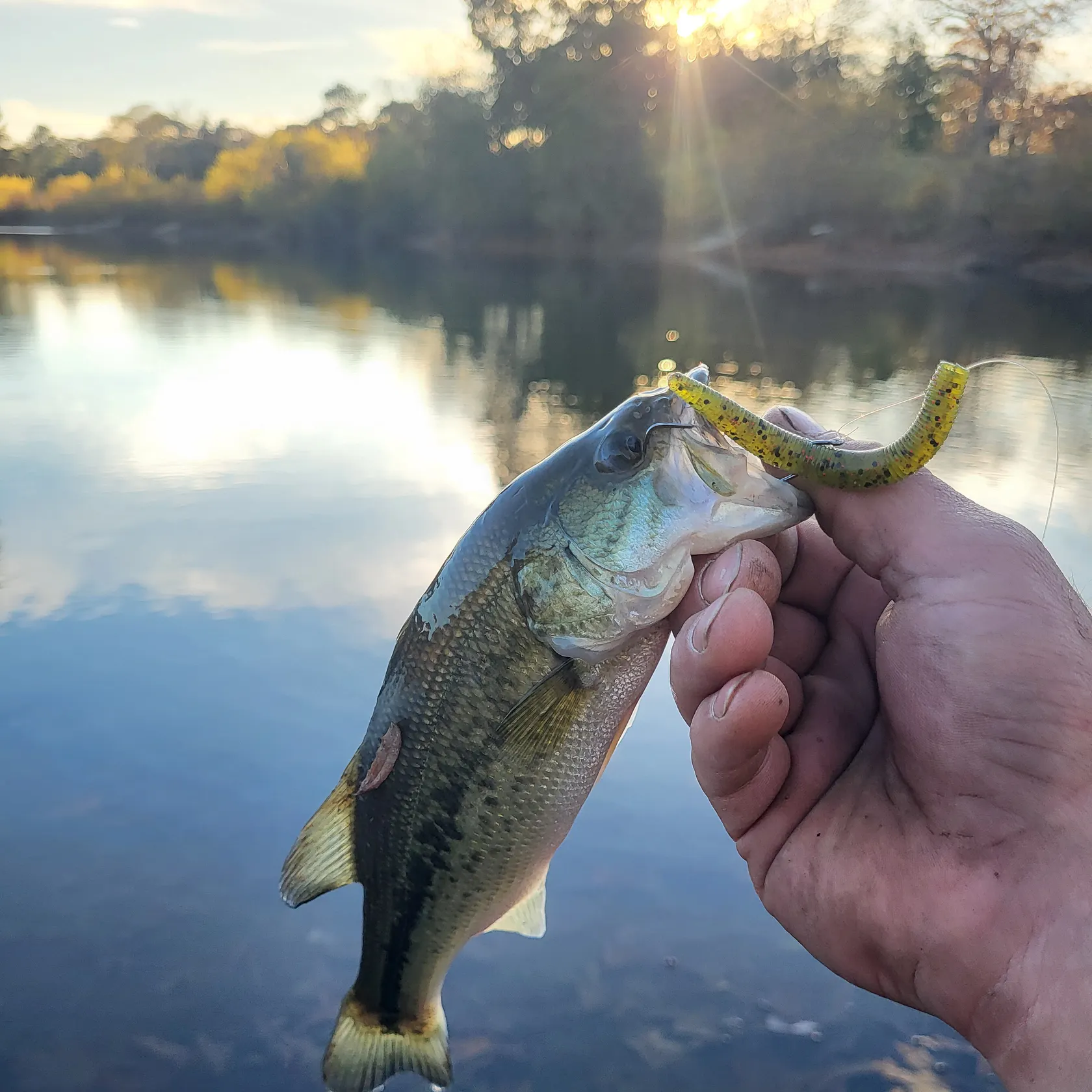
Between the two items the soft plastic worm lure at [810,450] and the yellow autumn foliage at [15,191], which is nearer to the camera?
the soft plastic worm lure at [810,450]

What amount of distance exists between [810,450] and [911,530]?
0.35 meters

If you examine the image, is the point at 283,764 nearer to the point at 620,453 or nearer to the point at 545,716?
the point at 545,716

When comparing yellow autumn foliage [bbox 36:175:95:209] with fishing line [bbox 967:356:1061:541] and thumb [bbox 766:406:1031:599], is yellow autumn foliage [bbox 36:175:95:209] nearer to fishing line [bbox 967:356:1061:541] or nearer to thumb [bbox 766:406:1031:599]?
fishing line [bbox 967:356:1061:541]

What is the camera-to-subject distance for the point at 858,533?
99.2 inches

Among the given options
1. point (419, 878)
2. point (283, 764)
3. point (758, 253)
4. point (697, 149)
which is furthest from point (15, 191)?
point (419, 878)

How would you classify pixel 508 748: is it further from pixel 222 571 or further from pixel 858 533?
pixel 222 571

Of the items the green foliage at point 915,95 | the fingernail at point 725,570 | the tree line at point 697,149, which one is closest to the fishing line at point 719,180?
the tree line at point 697,149

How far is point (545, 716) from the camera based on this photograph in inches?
103

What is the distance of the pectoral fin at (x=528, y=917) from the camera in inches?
125

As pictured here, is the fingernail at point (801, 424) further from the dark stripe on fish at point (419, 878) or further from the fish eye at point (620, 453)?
the dark stripe on fish at point (419, 878)

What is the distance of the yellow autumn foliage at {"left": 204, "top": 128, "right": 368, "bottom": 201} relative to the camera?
8531 cm

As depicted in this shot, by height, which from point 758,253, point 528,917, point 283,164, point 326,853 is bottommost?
point 758,253

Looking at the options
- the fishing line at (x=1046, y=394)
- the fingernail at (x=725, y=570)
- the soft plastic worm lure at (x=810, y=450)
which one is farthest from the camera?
the fingernail at (x=725, y=570)

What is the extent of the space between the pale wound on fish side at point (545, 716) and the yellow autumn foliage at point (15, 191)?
4543 inches
